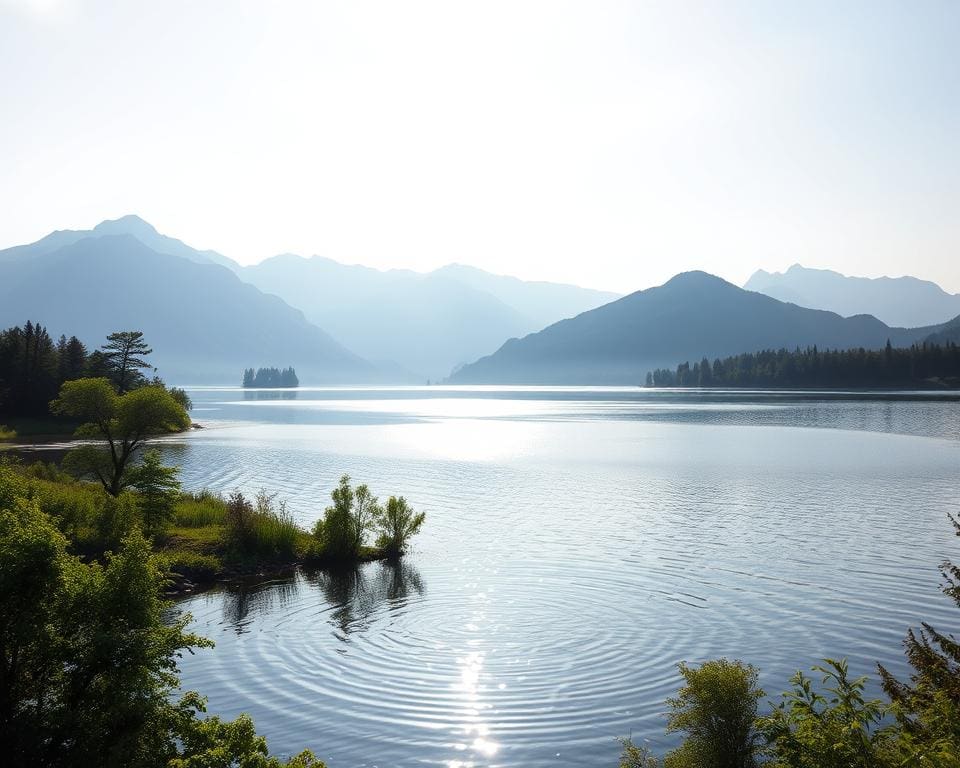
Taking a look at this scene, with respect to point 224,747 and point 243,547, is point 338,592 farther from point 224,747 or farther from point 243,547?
point 224,747

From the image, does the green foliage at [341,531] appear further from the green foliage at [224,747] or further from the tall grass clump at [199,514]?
the green foliage at [224,747]

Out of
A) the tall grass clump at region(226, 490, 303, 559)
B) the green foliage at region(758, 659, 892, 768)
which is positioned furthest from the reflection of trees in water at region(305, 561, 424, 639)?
the green foliage at region(758, 659, 892, 768)

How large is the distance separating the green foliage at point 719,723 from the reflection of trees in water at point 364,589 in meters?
14.4

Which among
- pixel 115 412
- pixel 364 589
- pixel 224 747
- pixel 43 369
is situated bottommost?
pixel 364 589

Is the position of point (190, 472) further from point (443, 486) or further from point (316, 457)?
point (443, 486)

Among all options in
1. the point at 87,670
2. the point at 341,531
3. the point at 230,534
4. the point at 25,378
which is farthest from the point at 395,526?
the point at 25,378

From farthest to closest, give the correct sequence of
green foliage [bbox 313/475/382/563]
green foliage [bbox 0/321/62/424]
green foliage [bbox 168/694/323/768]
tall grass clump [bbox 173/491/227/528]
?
green foliage [bbox 0/321/62/424], tall grass clump [bbox 173/491/227/528], green foliage [bbox 313/475/382/563], green foliage [bbox 168/694/323/768]

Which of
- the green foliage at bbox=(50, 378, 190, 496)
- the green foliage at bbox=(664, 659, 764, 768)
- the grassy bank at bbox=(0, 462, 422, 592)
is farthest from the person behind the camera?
the green foliage at bbox=(50, 378, 190, 496)

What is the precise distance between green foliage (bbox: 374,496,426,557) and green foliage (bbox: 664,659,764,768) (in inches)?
988

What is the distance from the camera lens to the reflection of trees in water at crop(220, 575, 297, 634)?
2730 centimetres

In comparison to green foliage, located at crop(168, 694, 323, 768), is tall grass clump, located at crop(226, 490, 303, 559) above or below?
below

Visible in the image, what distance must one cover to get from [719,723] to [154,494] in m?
30.7

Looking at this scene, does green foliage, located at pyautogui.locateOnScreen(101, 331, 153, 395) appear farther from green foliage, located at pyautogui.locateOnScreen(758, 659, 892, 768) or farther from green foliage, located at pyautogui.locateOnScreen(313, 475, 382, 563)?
green foliage, located at pyautogui.locateOnScreen(758, 659, 892, 768)

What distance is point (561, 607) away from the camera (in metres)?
27.9
